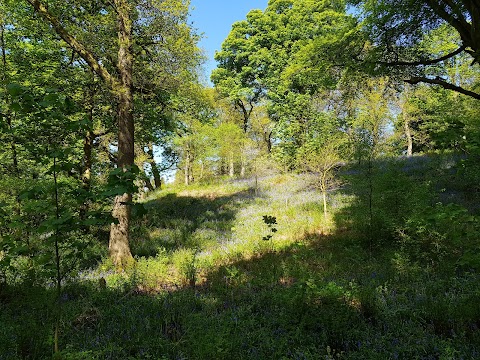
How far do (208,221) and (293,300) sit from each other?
945 centimetres

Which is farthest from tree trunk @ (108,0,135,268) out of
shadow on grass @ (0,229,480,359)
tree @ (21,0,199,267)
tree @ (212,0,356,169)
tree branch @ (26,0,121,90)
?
tree @ (212,0,356,169)

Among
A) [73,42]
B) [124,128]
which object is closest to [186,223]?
[124,128]

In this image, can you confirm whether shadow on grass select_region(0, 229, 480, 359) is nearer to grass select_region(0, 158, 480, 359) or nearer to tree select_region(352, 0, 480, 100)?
grass select_region(0, 158, 480, 359)

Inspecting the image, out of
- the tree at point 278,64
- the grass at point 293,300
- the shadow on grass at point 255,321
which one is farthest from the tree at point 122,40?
the tree at point 278,64

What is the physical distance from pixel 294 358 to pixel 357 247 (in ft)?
17.5

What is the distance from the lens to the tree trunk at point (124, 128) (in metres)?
8.65

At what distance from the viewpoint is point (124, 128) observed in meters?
9.14

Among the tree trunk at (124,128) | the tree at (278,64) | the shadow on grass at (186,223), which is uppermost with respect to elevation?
the tree at (278,64)

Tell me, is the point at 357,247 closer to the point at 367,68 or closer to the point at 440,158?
the point at 367,68

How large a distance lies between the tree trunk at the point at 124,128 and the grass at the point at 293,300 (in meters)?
0.63

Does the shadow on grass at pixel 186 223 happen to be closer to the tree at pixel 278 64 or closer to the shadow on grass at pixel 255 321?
the shadow on grass at pixel 255 321

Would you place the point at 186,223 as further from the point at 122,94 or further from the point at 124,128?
the point at 122,94

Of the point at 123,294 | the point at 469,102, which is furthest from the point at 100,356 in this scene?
the point at 469,102

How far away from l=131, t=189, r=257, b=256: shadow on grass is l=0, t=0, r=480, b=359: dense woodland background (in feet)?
0.37
